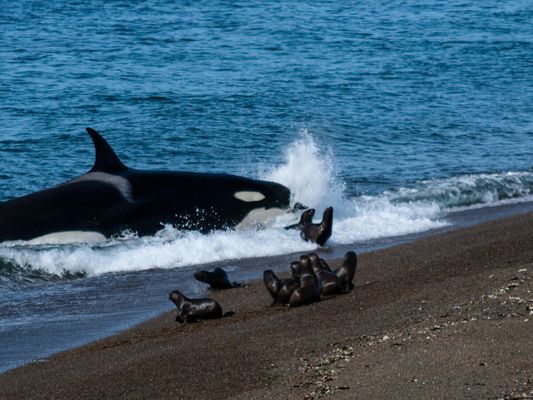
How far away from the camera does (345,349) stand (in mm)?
9352

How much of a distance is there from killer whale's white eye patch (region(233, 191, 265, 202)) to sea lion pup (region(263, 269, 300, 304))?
19.8ft

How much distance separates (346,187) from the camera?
21578 mm

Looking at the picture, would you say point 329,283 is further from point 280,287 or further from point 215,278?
point 215,278

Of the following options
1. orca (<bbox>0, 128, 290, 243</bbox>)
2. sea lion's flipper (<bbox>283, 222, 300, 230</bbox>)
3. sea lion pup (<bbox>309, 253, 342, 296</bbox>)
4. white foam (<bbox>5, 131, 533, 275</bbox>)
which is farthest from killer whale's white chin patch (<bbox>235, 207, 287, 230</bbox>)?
sea lion pup (<bbox>309, 253, 342, 296</bbox>)

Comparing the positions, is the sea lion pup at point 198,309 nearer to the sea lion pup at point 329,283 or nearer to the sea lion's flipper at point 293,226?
the sea lion pup at point 329,283

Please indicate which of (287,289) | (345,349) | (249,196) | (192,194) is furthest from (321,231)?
(345,349)

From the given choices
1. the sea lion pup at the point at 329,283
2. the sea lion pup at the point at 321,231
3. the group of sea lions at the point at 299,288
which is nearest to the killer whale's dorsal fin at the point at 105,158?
the sea lion pup at the point at 321,231

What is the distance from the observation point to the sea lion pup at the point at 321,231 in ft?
54.7

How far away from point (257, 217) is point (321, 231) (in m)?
1.85

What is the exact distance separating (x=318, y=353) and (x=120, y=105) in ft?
71.4

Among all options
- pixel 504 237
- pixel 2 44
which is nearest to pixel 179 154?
pixel 504 237

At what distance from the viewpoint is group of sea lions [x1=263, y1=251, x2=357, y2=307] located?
11859mm

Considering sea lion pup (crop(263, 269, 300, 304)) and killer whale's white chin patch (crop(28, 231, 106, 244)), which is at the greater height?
sea lion pup (crop(263, 269, 300, 304))

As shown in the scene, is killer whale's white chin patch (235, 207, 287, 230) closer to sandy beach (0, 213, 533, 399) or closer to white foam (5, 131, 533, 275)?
white foam (5, 131, 533, 275)
